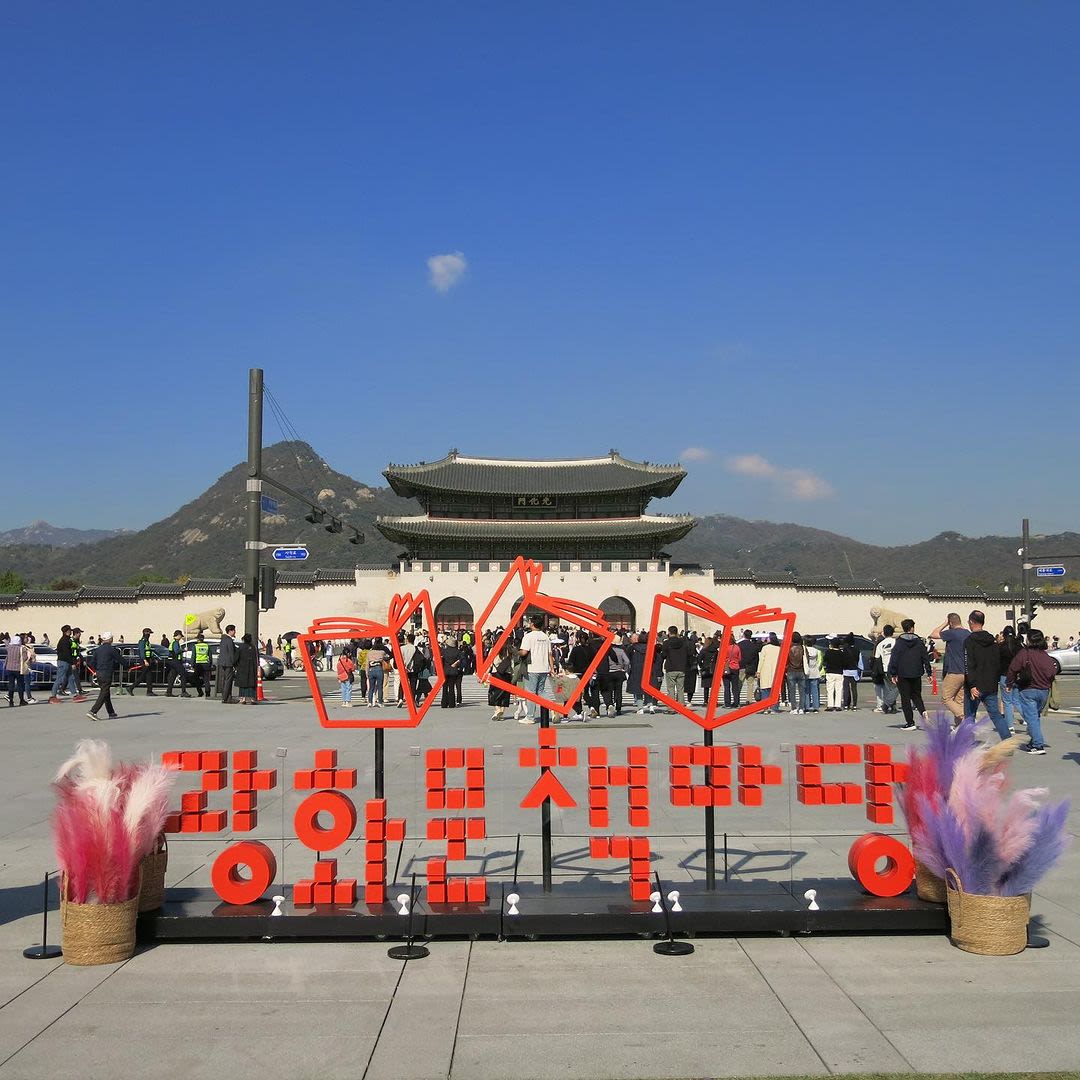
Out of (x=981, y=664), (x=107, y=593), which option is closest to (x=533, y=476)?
(x=107, y=593)

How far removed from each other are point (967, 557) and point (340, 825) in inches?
4785

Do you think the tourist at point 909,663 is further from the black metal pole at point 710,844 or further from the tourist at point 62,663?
the tourist at point 62,663

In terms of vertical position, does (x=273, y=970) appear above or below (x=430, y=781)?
below

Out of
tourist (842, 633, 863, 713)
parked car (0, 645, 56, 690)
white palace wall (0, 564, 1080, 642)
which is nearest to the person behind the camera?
tourist (842, 633, 863, 713)

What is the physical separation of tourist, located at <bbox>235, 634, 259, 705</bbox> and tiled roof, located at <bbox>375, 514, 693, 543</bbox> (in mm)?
29574

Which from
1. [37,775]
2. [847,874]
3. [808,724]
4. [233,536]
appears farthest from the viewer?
[233,536]

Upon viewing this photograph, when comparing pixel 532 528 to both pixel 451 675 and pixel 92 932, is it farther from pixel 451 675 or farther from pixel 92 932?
pixel 92 932

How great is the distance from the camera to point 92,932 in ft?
17.9

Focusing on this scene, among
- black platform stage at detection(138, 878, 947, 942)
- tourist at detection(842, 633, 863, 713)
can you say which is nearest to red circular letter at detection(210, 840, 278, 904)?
black platform stage at detection(138, 878, 947, 942)

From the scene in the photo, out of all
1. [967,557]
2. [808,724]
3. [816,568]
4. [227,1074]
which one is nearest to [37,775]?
[227,1074]

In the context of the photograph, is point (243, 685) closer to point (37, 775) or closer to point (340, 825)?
point (37, 775)

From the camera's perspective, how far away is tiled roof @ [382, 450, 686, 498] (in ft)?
173

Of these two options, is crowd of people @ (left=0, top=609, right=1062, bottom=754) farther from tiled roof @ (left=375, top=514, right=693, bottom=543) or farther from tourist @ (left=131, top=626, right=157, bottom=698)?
tiled roof @ (left=375, top=514, right=693, bottom=543)

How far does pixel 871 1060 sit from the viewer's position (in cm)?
424
